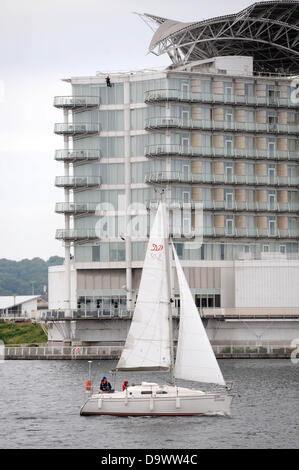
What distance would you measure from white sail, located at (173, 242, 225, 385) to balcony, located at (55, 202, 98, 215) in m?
61.1

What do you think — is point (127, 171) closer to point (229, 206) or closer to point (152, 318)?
point (229, 206)

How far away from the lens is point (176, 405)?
7819cm

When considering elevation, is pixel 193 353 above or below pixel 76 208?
below

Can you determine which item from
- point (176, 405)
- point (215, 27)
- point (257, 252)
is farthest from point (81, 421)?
point (215, 27)

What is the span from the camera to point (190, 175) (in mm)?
144500

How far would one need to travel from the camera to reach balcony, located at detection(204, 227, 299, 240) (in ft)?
476

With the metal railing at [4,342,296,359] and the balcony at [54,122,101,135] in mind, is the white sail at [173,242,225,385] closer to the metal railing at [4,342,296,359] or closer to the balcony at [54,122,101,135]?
the metal railing at [4,342,296,359]

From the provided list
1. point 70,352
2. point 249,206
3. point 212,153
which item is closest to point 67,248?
point 70,352

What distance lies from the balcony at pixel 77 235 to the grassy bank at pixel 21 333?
3686 centimetres

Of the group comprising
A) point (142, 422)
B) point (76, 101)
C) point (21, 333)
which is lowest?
point (142, 422)

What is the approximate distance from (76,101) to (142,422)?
248ft
